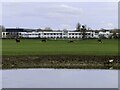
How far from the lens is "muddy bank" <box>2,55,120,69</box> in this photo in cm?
3950

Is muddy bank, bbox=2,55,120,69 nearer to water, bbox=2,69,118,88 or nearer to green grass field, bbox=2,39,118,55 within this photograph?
green grass field, bbox=2,39,118,55

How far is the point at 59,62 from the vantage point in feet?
136

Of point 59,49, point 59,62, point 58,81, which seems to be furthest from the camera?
point 59,49

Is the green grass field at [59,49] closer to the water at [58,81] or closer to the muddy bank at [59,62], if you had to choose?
the muddy bank at [59,62]

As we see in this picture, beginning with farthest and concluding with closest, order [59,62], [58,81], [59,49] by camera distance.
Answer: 1. [59,49]
2. [59,62]
3. [58,81]

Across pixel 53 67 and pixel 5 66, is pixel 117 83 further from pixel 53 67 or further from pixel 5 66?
pixel 5 66

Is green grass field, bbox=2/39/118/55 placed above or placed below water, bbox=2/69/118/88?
above

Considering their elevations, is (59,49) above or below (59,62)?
above

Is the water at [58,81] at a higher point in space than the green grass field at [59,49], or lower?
lower

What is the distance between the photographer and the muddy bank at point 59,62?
39.5 m

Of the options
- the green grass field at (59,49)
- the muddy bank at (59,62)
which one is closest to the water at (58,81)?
the muddy bank at (59,62)

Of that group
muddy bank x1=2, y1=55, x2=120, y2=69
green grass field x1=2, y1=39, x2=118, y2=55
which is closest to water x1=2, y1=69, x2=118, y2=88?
muddy bank x1=2, y1=55, x2=120, y2=69

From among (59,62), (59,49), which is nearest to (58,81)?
(59,62)

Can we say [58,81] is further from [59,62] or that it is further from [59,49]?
[59,49]
